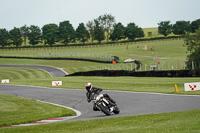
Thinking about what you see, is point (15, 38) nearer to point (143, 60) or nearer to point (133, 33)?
point (133, 33)

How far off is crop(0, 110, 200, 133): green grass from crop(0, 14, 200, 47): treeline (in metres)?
141

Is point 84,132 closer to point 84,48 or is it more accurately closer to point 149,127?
point 149,127

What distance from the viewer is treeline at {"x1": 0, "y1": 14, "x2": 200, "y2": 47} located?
15525 cm

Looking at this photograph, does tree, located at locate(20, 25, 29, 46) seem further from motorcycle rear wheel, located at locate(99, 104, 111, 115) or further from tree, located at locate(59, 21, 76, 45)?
motorcycle rear wheel, located at locate(99, 104, 111, 115)

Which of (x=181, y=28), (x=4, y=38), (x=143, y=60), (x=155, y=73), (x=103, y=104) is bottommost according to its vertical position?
(x=103, y=104)

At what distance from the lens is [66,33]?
157375 mm

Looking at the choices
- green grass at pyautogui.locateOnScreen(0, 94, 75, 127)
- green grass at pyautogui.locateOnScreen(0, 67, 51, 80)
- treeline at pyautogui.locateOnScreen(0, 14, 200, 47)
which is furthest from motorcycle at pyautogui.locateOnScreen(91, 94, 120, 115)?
treeline at pyautogui.locateOnScreen(0, 14, 200, 47)

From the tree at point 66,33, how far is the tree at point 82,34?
2.71 m

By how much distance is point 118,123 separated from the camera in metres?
11.9

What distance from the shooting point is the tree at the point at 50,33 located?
15512cm

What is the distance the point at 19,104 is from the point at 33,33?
143519 mm

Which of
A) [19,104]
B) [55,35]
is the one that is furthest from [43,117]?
[55,35]

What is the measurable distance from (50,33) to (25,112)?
14074 centimetres

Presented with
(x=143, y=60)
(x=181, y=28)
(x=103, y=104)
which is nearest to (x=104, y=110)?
(x=103, y=104)
